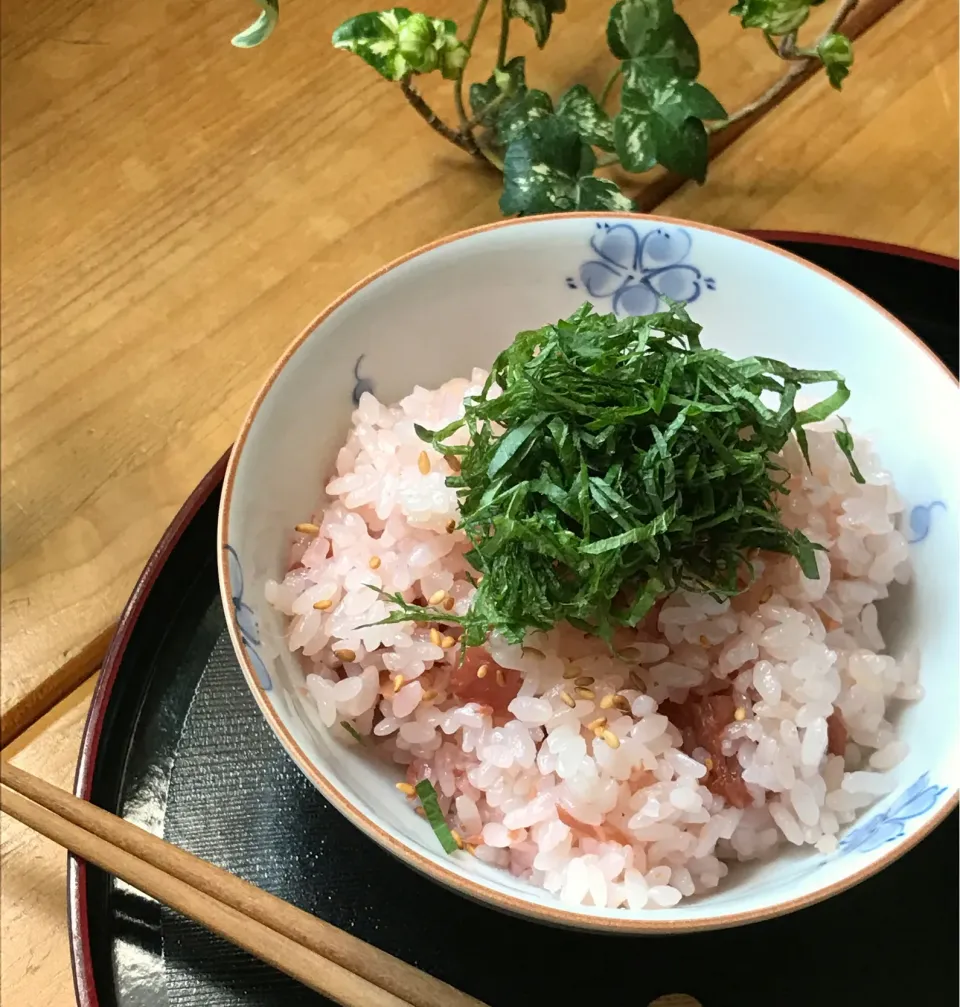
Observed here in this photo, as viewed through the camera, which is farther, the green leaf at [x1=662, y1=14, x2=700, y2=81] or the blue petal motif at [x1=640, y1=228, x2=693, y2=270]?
the green leaf at [x1=662, y1=14, x2=700, y2=81]

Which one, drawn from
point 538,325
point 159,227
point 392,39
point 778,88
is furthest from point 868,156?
point 159,227

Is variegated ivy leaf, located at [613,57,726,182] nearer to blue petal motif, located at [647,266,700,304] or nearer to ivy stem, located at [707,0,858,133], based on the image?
ivy stem, located at [707,0,858,133]

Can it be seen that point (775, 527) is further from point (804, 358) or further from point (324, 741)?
point (324, 741)

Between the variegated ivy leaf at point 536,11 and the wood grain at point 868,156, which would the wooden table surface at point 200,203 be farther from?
the variegated ivy leaf at point 536,11

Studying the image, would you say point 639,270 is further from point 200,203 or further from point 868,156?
point 200,203

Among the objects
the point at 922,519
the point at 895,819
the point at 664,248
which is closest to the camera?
the point at 895,819

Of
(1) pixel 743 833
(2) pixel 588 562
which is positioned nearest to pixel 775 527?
(2) pixel 588 562

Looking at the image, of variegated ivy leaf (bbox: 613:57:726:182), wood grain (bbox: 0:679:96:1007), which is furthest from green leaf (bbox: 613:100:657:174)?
wood grain (bbox: 0:679:96:1007)
